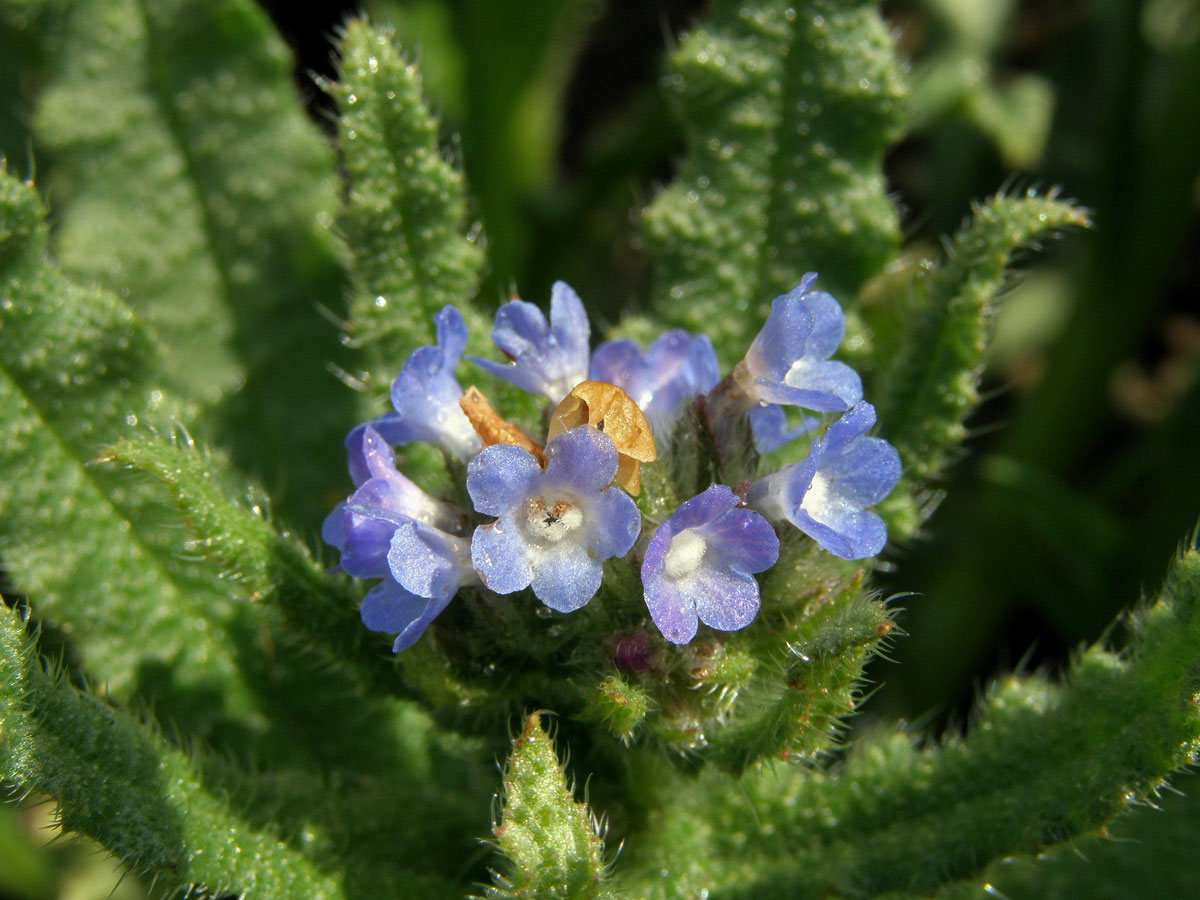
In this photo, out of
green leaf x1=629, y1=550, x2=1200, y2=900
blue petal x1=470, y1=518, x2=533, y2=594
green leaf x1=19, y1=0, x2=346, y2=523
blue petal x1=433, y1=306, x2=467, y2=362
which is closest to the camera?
blue petal x1=470, y1=518, x2=533, y2=594

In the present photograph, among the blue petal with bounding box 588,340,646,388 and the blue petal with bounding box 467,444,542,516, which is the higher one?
the blue petal with bounding box 467,444,542,516

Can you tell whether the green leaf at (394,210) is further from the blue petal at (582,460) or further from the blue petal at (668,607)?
the blue petal at (668,607)

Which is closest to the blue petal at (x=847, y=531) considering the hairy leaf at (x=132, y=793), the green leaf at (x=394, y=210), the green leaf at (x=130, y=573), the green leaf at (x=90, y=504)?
the green leaf at (x=130, y=573)

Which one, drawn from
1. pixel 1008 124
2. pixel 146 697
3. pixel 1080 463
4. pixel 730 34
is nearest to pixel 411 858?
pixel 146 697

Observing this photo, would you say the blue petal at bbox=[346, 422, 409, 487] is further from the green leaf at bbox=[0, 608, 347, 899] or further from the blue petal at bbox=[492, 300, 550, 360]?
the green leaf at bbox=[0, 608, 347, 899]

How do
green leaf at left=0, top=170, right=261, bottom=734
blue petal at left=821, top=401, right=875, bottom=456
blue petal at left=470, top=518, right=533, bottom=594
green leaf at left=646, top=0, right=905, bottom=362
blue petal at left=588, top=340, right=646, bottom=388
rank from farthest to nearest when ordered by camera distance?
green leaf at left=646, top=0, right=905, bottom=362, green leaf at left=0, top=170, right=261, bottom=734, blue petal at left=588, top=340, right=646, bottom=388, blue petal at left=821, top=401, right=875, bottom=456, blue petal at left=470, top=518, right=533, bottom=594

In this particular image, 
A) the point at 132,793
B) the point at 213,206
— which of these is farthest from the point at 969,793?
the point at 213,206

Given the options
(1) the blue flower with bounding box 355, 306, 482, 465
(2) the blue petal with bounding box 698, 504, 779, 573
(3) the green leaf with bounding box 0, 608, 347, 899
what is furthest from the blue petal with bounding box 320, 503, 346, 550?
(2) the blue petal with bounding box 698, 504, 779, 573

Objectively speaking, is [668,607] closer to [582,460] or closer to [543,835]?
[582,460]
